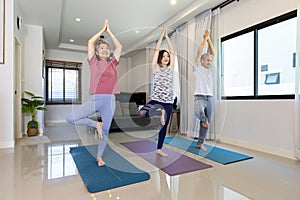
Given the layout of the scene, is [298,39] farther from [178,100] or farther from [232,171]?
[178,100]

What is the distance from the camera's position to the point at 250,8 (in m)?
3.01

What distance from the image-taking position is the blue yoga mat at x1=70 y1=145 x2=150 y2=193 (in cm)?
165

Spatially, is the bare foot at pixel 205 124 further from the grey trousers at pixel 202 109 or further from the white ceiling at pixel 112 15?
the white ceiling at pixel 112 15

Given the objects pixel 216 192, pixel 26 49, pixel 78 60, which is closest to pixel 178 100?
pixel 216 192

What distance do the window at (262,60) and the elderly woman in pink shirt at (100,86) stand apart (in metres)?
2.21

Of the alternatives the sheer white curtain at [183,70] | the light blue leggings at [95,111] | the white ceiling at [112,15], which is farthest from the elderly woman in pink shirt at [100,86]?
the sheer white curtain at [183,70]

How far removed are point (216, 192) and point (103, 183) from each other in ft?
3.15

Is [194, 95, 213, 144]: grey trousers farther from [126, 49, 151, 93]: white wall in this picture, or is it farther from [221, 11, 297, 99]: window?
[126, 49, 151, 93]: white wall

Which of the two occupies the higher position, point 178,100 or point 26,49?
point 26,49

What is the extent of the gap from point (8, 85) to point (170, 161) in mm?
2856

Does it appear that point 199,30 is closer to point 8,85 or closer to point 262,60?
point 262,60

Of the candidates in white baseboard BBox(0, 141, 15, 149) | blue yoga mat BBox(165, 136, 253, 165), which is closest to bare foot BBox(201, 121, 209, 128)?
blue yoga mat BBox(165, 136, 253, 165)

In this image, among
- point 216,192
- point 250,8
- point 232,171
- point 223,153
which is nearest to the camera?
point 216,192

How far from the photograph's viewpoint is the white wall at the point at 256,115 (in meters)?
2.54
